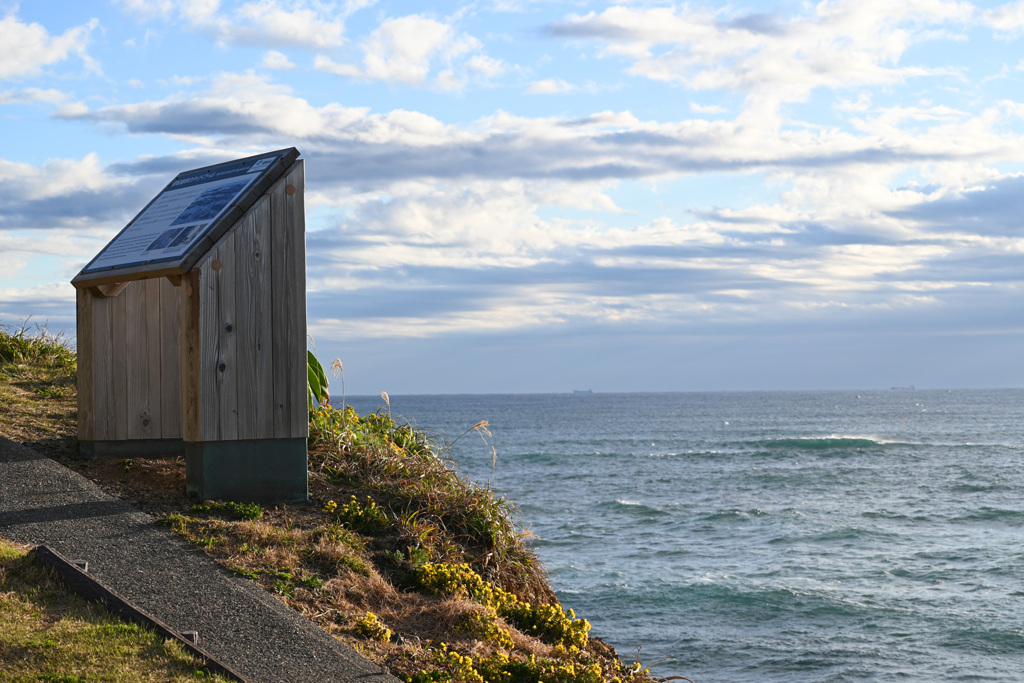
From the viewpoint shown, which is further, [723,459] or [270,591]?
[723,459]

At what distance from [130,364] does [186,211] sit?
1.53 m

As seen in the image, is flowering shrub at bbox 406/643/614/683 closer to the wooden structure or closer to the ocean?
the wooden structure

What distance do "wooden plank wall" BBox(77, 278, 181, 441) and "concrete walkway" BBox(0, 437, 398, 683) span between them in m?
0.86

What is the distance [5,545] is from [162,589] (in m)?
1.04

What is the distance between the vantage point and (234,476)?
6.55 meters

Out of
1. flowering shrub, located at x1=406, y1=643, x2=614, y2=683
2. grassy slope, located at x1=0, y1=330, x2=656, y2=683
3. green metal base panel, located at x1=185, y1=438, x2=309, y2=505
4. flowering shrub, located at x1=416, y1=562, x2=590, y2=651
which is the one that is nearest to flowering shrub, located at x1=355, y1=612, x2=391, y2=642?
grassy slope, located at x1=0, y1=330, x2=656, y2=683

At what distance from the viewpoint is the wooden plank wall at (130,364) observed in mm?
7703

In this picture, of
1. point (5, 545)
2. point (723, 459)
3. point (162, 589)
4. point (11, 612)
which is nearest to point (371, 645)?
point (162, 589)

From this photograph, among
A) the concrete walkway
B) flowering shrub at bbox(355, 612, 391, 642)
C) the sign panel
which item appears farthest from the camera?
the sign panel

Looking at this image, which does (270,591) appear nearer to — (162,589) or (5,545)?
(162,589)

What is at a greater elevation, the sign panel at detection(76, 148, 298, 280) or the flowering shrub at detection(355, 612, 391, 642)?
the sign panel at detection(76, 148, 298, 280)

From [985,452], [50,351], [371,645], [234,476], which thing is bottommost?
[985,452]

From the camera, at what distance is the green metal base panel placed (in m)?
6.49

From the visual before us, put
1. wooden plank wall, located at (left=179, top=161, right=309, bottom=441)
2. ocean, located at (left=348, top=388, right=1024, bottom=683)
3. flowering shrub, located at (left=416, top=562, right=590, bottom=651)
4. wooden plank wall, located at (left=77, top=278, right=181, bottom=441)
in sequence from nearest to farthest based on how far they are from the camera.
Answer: flowering shrub, located at (left=416, top=562, right=590, bottom=651) < wooden plank wall, located at (left=179, top=161, right=309, bottom=441) < wooden plank wall, located at (left=77, top=278, right=181, bottom=441) < ocean, located at (left=348, top=388, right=1024, bottom=683)
